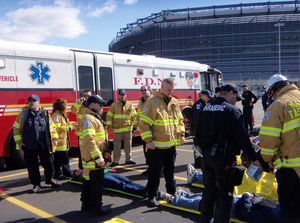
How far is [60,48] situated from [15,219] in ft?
17.1

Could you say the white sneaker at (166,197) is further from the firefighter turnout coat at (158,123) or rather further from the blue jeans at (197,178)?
the blue jeans at (197,178)

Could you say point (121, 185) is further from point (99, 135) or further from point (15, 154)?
point (15, 154)

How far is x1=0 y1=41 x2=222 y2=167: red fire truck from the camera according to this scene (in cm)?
698

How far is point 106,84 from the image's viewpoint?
911cm

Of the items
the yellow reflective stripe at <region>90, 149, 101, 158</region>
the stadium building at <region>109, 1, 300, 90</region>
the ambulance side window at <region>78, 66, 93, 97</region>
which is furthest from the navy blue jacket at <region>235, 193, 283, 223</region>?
the stadium building at <region>109, 1, 300, 90</region>

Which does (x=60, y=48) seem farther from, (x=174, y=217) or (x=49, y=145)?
(x=174, y=217)

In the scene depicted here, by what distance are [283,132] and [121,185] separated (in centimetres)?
314

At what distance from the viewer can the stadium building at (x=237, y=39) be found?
82188 millimetres

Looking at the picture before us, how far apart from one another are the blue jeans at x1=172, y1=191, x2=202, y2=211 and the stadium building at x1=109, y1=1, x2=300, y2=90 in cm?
8046

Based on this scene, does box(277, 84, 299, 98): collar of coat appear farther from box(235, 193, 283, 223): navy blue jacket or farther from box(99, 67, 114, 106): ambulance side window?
box(99, 67, 114, 106): ambulance side window

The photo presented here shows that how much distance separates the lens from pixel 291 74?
8119cm

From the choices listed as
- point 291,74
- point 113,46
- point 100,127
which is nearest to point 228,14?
point 291,74

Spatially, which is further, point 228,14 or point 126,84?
point 228,14

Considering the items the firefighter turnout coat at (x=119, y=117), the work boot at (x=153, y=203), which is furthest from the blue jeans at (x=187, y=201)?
the firefighter turnout coat at (x=119, y=117)
